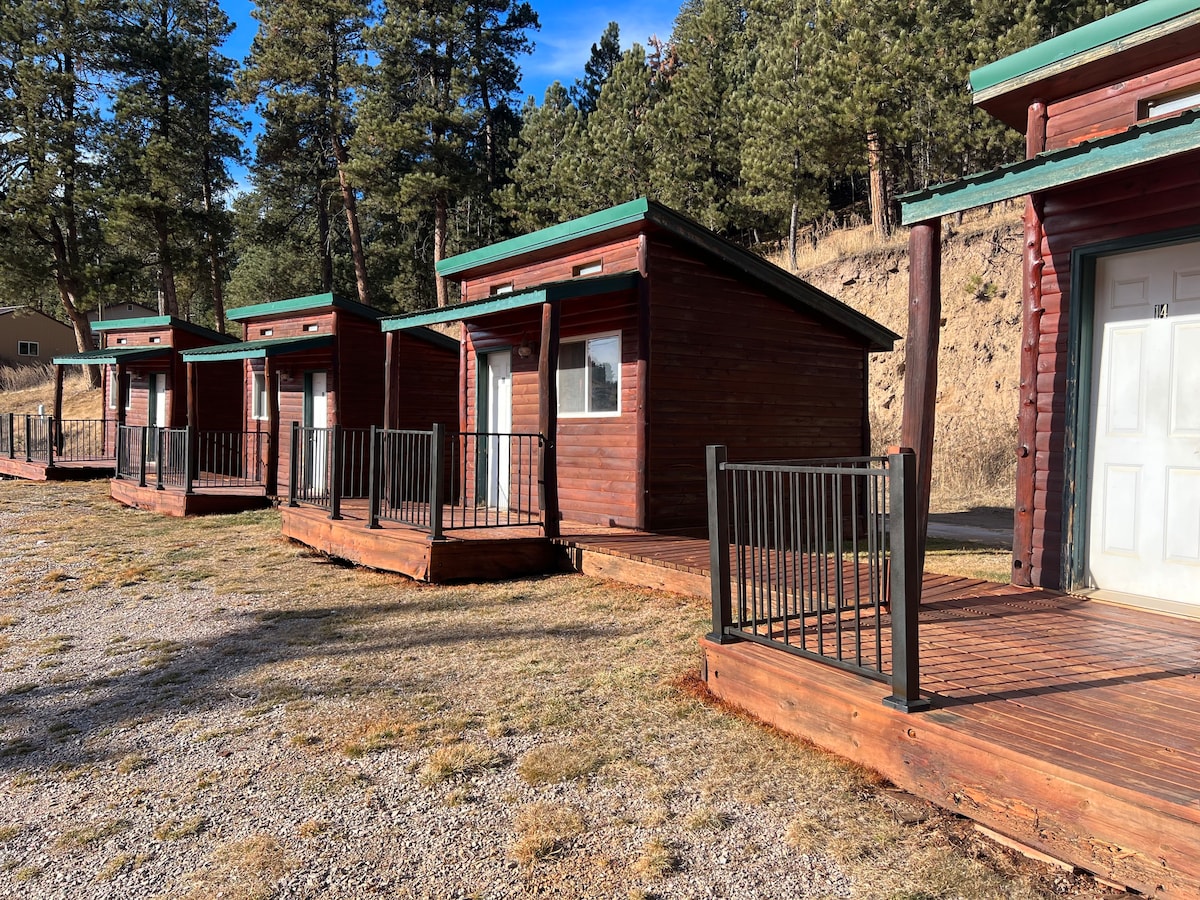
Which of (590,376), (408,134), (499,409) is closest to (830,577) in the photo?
(590,376)

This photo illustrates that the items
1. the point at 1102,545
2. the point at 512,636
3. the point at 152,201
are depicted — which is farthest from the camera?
the point at 152,201

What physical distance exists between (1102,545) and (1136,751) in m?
3.08

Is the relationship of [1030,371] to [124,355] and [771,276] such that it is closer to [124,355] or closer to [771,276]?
[771,276]

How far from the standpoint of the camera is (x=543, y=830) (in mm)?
3039

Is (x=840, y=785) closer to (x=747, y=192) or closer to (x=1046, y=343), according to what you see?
(x=1046, y=343)

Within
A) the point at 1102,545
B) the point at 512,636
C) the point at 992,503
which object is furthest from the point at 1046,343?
the point at 992,503

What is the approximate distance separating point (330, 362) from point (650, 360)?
8.33 m

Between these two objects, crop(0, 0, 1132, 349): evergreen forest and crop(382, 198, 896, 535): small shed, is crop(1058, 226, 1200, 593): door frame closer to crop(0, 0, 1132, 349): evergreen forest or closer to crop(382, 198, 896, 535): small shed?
crop(382, 198, 896, 535): small shed

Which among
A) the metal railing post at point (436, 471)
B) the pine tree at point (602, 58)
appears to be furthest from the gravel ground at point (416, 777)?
the pine tree at point (602, 58)

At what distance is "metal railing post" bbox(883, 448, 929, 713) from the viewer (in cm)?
313

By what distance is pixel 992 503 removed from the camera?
631 inches

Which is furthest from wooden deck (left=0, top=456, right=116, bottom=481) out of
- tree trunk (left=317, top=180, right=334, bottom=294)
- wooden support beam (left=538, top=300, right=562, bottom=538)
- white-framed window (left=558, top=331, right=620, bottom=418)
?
wooden support beam (left=538, top=300, right=562, bottom=538)

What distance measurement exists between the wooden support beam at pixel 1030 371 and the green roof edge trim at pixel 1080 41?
0.34 meters

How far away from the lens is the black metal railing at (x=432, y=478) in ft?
25.7
